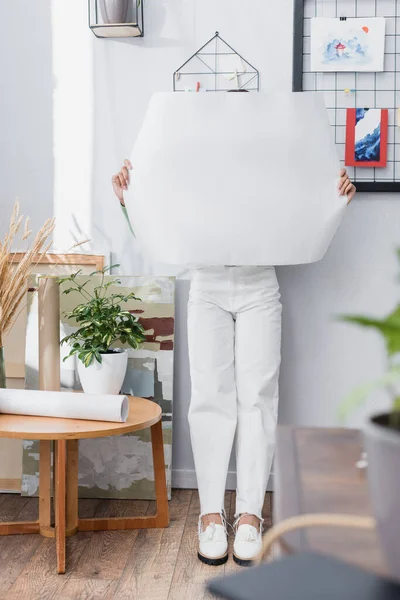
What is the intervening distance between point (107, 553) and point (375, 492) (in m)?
1.78

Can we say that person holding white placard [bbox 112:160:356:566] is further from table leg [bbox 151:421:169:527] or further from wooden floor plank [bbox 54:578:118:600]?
wooden floor plank [bbox 54:578:118:600]

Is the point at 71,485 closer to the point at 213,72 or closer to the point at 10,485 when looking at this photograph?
the point at 10,485

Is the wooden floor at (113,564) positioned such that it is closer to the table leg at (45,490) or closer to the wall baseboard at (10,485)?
the table leg at (45,490)

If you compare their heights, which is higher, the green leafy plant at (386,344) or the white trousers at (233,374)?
the green leafy plant at (386,344)

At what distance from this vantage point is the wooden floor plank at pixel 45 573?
1.93 meters

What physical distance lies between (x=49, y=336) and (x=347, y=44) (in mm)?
1441

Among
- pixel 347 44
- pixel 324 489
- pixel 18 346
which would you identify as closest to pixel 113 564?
pixel 18 346

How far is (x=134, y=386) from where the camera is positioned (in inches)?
103

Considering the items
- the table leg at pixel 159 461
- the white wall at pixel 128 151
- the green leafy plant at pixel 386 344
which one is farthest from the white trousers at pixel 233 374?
the green leafy plant at pixel 386 344

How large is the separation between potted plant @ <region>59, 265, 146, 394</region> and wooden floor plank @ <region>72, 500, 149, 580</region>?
46 centimetres

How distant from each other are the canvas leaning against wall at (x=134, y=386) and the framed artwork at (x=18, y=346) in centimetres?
7

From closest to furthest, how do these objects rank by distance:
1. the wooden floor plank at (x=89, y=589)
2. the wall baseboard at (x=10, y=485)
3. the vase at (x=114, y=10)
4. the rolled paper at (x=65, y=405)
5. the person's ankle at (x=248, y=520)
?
the wooden floor plank at (x=89, y=589), the rolled paper at (x=65, y=405), the person's ankle at (x=248, y=520), the vase at (x=114, y=10), the wall baseboard at (x=10, y=485)

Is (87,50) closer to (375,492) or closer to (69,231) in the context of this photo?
(69,231)

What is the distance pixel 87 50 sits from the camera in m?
2.63
